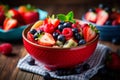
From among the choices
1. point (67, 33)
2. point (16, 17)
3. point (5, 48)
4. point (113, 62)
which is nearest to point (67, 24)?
point (67, 33)

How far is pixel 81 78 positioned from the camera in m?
1.18

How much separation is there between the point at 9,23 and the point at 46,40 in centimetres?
47

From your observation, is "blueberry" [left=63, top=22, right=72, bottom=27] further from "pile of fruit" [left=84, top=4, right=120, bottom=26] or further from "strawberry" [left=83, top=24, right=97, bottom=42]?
"pile of fruit" [left=84, top=4, right=120, bottom=26]

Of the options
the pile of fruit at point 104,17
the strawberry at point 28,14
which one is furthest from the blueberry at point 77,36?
the strawberry at point 28,14

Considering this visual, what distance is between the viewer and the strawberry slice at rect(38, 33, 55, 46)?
3.79 ft

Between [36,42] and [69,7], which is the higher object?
[36,42]

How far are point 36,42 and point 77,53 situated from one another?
0.17 metres

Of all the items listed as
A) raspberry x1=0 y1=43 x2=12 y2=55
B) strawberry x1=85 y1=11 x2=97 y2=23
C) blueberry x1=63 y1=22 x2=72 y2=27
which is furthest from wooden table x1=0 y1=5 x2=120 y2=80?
blueberry x1=63 y1=22 x2=72 y2=27

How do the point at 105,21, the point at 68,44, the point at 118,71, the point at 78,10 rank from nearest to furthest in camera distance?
the point at 68,44 → the point at 118,71 → the point at 105,21 → the point at 78,10

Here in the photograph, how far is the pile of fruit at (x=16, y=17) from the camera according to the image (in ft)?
5.16

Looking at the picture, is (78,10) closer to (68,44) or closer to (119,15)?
(119,15)

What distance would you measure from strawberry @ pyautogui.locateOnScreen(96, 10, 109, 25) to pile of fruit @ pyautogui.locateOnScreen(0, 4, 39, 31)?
13.4 inches

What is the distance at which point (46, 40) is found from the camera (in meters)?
1.16

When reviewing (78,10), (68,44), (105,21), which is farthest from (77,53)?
(78,10)
